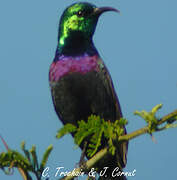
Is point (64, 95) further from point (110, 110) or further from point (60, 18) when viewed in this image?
point (60, 18)

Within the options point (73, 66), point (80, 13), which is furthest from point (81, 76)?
point (80, 13)

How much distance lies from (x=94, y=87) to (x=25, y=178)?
1.93 meters

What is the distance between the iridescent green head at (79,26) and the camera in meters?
3.56

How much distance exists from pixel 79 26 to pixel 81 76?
528 millimetres

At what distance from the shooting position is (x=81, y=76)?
3430mm

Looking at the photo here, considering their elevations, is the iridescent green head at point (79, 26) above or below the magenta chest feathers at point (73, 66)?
above

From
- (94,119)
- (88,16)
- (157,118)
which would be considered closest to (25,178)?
(94,119)

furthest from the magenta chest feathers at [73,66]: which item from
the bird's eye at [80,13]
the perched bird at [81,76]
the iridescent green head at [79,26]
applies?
the bird's eye at [80,13]

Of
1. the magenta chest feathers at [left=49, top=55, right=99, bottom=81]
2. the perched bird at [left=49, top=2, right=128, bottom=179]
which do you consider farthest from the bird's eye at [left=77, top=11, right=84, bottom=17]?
the magenta chest feathers at [left=49, top=55, right=99, bottom=81]

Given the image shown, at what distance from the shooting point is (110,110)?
3557 mm

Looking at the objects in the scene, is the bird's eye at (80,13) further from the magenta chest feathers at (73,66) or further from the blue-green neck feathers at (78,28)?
the magenta chest feathers at (73,66)

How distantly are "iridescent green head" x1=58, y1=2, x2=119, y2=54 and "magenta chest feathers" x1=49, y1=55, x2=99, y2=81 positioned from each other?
102mm

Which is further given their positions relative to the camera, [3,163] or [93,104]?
[93,104]

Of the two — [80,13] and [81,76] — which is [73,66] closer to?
[81,76]
